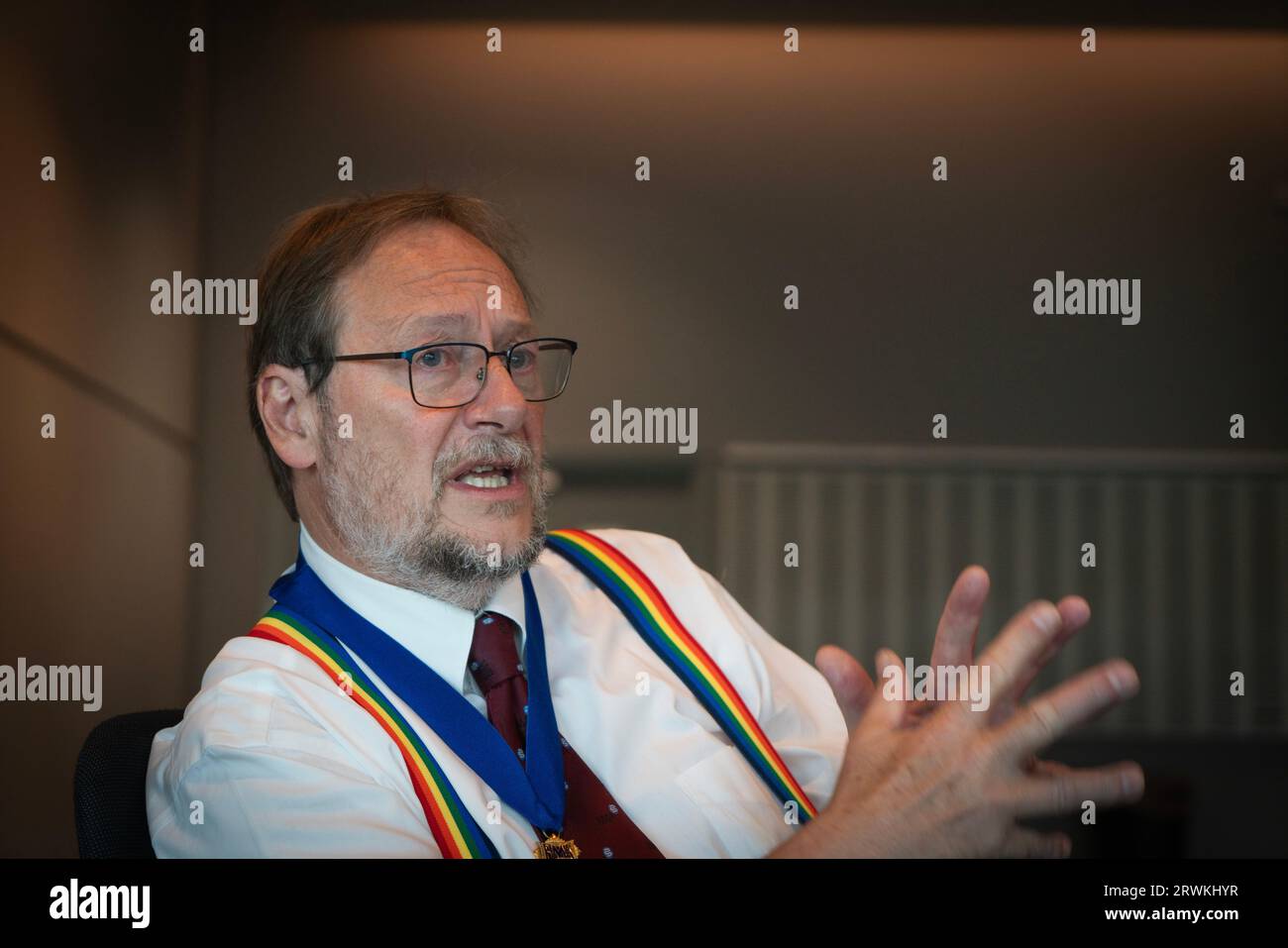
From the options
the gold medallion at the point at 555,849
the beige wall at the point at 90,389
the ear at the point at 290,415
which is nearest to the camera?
the gold medallion at the point at 555,849

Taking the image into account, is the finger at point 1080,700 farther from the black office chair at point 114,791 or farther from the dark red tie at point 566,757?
the black office chair at point 114,791

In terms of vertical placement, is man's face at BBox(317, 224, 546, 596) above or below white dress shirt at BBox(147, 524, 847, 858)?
above

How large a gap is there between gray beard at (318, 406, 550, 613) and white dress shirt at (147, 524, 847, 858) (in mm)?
32

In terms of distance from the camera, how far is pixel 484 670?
1.36 m

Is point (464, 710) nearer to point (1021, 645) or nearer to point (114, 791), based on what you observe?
point (114, 791)

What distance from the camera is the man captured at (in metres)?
1.04

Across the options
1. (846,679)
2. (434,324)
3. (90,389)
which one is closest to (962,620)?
(846,679)

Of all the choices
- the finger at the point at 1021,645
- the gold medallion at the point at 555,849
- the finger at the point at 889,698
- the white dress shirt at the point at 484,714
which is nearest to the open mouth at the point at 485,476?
the white dress shirt at the point at 484,714

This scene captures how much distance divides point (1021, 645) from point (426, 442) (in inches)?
29.9

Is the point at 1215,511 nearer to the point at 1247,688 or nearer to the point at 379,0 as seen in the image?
the point at 1247,688

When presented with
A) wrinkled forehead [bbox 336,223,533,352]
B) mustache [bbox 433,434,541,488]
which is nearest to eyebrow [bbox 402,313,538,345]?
wrinkled forehead [bbox 336,223,533,352]

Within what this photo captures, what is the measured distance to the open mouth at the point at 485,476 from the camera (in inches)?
55.1

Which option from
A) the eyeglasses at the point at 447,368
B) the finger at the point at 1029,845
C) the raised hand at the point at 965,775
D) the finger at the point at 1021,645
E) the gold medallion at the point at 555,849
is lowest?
the gold medallion at the point at 555,849

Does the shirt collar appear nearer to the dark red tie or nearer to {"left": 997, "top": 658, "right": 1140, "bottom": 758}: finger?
the dark red tie
